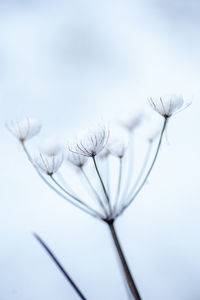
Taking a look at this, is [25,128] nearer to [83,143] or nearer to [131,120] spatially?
[83,143]

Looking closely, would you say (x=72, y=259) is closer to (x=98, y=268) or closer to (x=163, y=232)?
(x=98, y=268)

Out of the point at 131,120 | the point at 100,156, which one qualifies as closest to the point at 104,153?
the point at 100,156

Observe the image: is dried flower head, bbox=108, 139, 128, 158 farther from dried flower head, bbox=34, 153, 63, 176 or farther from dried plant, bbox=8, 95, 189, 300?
dried flower head, bbox=34, 153, 63, 176

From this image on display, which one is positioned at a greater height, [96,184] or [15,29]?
[15,29]

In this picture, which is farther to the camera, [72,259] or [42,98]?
[42,98]

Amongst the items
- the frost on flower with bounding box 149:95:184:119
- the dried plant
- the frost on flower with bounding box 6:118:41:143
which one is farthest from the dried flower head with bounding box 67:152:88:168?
the frost on flower with bounding box 149:95:184:119

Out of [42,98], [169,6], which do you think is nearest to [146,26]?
[169,6]
